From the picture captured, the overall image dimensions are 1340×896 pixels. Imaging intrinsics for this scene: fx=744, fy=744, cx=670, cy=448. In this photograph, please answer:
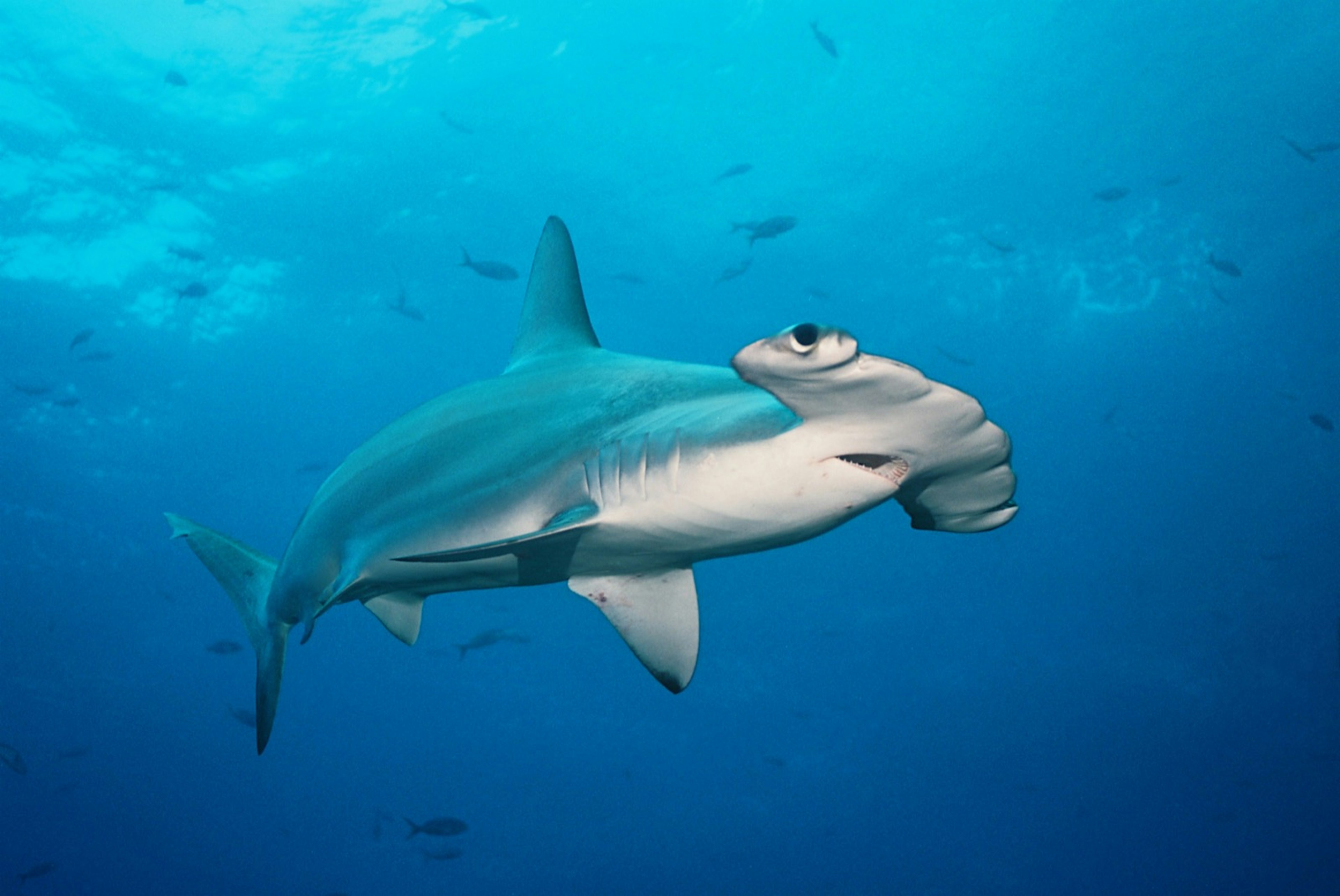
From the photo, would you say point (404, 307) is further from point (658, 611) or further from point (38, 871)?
point (658, 611)

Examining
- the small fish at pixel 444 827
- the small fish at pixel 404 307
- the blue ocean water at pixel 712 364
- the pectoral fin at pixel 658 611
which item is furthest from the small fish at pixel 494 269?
the pectoral fin at pixel 658 611

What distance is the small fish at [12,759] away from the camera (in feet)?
38.3

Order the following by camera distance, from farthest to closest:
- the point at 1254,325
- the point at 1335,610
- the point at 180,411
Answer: the point at 1335,610 → the point at 180,411 → the point at 1254,325

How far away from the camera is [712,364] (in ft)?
90.9

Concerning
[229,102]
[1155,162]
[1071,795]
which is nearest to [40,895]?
[229,102]

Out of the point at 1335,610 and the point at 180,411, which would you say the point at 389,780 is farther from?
the point at 1335,610

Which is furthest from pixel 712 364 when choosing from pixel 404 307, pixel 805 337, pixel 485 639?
pixel 805 337

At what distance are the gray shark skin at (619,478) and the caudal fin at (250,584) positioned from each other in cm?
2

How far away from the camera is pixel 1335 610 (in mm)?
A: 37219

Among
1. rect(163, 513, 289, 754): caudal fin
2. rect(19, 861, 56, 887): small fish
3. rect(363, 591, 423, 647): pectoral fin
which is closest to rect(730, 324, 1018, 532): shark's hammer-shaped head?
rect(363, 591, 423, 647): pectoral fin

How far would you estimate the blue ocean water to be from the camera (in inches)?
771

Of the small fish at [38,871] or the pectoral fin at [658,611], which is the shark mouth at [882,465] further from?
the small fish at [38,871]

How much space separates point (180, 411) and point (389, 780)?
1049 inches

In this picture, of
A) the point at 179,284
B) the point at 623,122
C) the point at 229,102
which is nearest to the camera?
the point at 229,102
